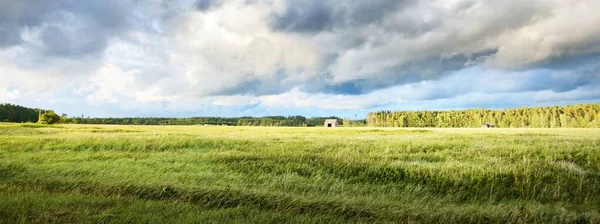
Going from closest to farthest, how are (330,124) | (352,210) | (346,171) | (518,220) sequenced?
(518,220), (352,210), (346,171), (330,124)

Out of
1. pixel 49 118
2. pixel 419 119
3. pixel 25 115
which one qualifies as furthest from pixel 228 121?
pixel 25 115

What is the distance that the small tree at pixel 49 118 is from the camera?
71.9m

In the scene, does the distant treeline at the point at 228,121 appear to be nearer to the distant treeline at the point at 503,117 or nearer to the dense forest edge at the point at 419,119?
the dense forest edge at the point at 419,119

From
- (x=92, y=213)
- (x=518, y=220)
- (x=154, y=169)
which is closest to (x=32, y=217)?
(x=92, y=213)

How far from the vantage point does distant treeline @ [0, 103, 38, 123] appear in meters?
65.2

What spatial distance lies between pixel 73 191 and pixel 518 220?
1091 centimetres

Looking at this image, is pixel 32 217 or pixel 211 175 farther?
pixel 211 175

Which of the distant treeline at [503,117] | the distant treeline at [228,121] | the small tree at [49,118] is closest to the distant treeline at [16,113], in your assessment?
the small tree at [49,118]

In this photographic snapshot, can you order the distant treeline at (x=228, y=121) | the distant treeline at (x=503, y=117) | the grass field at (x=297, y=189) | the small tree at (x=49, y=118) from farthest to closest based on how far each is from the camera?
the distant treeline at (x=228, y=121) < the distant treeline at (x=503, y=117) < the small tree at (x=49, y=118) < the grass field at (x=297, y=189)

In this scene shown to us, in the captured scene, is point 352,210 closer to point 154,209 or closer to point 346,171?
point 154,209

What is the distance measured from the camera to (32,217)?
732cm

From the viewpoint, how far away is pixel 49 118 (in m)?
74.3

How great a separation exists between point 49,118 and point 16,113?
19.4 ft

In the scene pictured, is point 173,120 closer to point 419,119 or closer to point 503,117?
point 419,119
